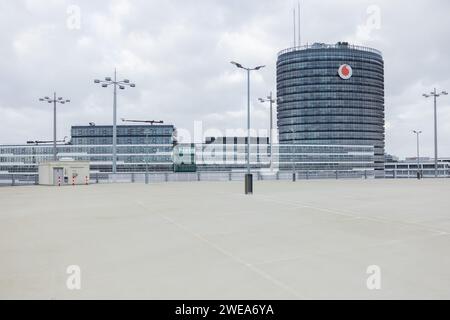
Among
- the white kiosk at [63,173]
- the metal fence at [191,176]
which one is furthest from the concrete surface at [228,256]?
the metal fence at [191,176]

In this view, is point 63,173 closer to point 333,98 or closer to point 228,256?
point 228,256

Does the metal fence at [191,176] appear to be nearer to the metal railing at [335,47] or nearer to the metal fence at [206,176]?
the metal fence at [206,176]

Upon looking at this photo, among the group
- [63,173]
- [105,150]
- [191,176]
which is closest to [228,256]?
[63,173]

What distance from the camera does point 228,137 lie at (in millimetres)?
161625

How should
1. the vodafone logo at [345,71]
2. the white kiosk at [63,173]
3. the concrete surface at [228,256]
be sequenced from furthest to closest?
the vodafone logo at [345,71]
the white kiosk at [63,173]
the concrete surface at [228,256]

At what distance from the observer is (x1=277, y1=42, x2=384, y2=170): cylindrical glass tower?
161625 millimetres

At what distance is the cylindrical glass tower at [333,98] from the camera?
161625 millimetres

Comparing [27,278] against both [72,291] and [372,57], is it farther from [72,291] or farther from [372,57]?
[372,57]

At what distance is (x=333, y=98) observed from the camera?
162m

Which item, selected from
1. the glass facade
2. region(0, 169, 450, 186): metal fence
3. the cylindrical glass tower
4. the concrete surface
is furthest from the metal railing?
the concrete surface

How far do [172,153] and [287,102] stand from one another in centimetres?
6312

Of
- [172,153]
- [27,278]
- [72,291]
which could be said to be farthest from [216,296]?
[172,153]

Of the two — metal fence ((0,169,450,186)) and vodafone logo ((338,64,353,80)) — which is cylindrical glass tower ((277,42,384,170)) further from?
metal fence ((0,169,450,186))
